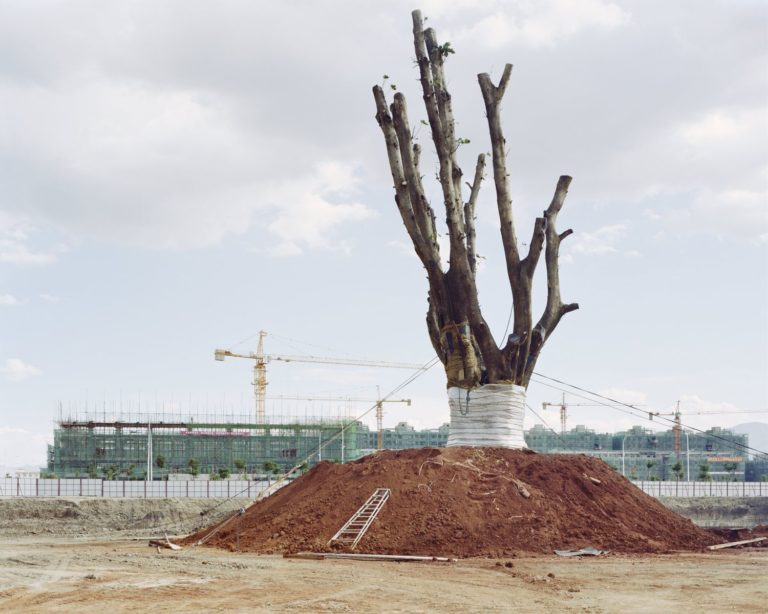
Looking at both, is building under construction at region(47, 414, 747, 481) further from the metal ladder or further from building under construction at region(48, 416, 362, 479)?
the metal ladder

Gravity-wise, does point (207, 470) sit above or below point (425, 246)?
below

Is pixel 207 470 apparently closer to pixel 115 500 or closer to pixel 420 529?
pixel 115 500

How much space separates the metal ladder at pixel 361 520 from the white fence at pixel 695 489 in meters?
28.3

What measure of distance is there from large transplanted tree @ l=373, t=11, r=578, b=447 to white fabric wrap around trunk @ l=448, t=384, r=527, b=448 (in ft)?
0.09

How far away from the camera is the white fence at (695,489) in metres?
48.2

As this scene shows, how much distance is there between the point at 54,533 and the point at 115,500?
18.5ft

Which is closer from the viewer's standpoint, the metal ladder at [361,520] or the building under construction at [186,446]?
the metal ladder at [361,520]

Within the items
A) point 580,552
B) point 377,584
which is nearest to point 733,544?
point 580,552

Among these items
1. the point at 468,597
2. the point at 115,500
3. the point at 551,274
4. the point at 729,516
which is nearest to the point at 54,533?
the point at 115,500

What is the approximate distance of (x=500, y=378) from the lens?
25297mm

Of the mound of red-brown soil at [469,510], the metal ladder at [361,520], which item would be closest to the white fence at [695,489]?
the mound of red-brown soil at [469,510]

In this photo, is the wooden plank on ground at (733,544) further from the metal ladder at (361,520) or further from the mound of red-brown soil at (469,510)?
the metal ladder at (361,520)

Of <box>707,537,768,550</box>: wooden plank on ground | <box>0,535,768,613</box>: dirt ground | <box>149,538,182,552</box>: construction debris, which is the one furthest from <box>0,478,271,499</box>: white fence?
<box>707,537,768,550</box>: wooden plank on ground

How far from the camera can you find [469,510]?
71.2 ft
